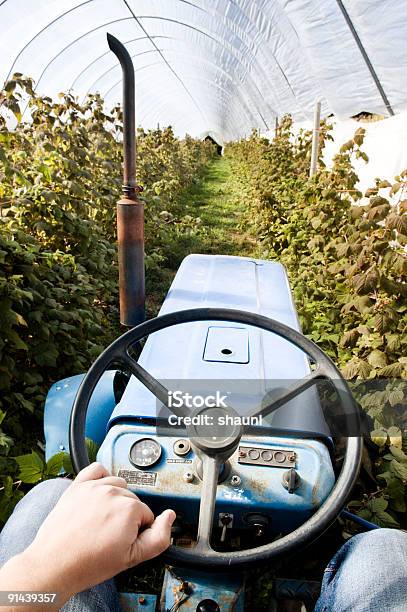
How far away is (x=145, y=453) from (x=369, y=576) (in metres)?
0.49

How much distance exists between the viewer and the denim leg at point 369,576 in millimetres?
870

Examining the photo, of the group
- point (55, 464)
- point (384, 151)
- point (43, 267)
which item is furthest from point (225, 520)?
point (384, 151)


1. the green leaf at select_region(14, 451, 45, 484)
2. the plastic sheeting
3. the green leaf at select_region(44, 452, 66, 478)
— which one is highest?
the plastic sheeting

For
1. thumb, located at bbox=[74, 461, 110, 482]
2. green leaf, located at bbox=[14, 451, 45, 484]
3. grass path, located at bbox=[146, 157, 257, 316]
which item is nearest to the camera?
thumb, located at bbox=[74, 461, 110, 482]

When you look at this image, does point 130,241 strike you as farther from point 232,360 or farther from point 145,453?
point 145,453

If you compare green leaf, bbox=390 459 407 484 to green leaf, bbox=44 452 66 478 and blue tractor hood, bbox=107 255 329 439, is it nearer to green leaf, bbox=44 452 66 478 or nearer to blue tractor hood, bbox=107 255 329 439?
blue tractor hood, bbox=107 255 329 439

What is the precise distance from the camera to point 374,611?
33.7 inches

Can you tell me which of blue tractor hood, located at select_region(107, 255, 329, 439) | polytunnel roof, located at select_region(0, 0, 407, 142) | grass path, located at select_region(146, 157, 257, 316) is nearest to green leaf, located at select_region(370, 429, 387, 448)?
blue tractor hood, located at select_region(107, 255, 329, 439)

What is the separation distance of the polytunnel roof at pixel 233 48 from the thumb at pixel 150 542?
3.34m

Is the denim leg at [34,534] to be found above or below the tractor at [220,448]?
below

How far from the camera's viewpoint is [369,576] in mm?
902

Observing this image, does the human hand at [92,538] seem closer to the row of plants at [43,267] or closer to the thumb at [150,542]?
the thumb at [150,542]

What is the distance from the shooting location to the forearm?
0.62 meters

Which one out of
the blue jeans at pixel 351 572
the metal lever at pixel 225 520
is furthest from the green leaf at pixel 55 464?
the metal lever at pixel 225 520
